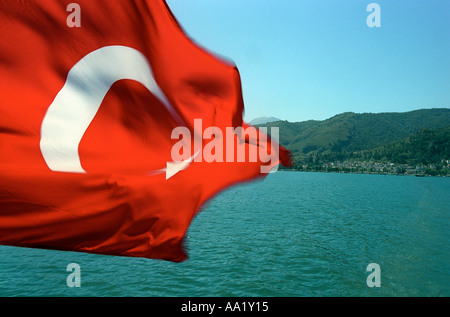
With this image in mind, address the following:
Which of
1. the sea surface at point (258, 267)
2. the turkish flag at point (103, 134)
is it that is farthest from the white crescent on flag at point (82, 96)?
the sea surface at point (258, 267)

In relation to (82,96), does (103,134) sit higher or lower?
lower

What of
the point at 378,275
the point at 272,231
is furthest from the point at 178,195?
the point at 272,231

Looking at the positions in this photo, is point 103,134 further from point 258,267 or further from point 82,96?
point 258,267

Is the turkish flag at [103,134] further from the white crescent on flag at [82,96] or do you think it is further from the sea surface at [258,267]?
the sea surface at [258,267]

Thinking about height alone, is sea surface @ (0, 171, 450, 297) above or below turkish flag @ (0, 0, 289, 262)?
below

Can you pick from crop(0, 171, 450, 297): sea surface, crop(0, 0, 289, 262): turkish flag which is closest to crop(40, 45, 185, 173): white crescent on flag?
crop(0, 0, 289, 262): turkish flag

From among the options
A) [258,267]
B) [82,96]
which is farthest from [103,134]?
[258,267]

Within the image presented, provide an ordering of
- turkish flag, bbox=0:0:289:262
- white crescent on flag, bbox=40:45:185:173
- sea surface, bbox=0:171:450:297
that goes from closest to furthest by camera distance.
Answer: turkish flag, bbox=0:0:289:262
white crescent on flag, bbox=40:45:185:173
sea surface, bbox=0:171:450:297

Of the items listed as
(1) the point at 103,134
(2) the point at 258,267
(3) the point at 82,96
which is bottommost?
(2) the point at 258,267

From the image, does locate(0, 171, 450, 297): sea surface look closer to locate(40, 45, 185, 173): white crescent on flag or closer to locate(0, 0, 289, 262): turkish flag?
locate(0, 0, 289, 262): turkish flag
